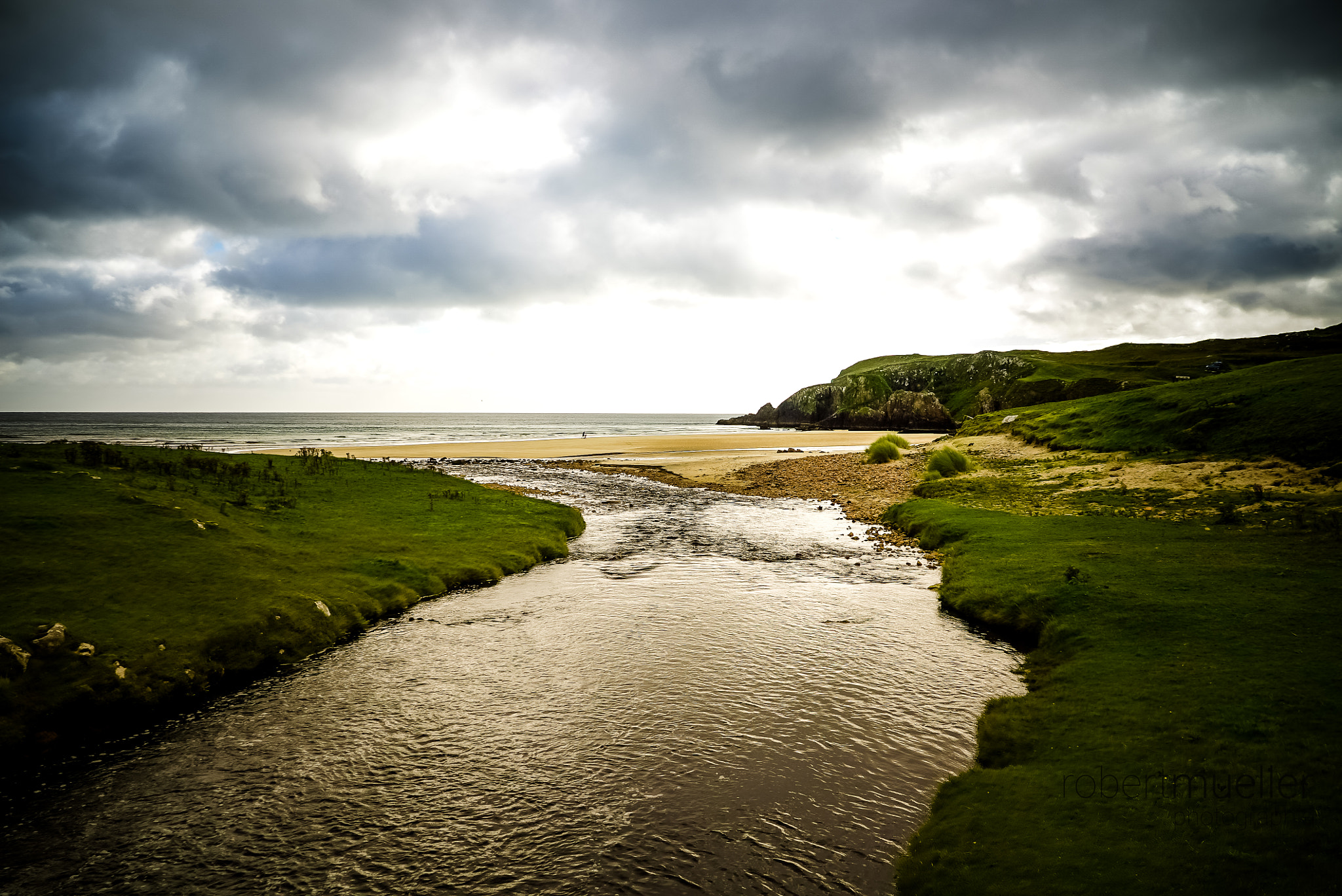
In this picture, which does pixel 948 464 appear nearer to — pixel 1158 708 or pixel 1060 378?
pixel 1158 708

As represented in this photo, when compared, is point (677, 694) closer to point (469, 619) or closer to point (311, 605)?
point (469, 619)

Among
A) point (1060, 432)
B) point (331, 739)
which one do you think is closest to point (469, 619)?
point (331, 739)

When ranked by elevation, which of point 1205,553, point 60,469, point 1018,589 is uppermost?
point 60,469

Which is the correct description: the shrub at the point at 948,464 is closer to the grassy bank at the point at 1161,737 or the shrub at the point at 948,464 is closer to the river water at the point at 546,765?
the grassy bank at the point at 1161,737

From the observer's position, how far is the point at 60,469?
24469 mm

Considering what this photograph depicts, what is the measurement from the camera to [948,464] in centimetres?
5038

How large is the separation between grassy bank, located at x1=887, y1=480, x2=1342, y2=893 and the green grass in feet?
51.4

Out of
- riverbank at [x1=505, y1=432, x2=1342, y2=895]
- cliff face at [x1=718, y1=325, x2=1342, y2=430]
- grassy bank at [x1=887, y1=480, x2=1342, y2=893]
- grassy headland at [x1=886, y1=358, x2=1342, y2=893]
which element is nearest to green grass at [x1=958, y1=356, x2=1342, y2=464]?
grassy headland at [x1=886, y1=358, x2=1342, y2=893]

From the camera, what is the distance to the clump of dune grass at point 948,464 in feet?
164

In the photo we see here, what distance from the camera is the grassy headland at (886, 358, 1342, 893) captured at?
312 inches

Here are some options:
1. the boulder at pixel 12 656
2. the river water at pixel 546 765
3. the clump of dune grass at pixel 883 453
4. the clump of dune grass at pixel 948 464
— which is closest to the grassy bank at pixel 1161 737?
the river water at pixel 546 765

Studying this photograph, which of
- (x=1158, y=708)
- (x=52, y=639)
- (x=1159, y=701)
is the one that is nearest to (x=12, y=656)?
(x=52, y=639)

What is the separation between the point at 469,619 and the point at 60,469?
2002 centimetres

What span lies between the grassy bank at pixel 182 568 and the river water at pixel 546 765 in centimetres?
133
